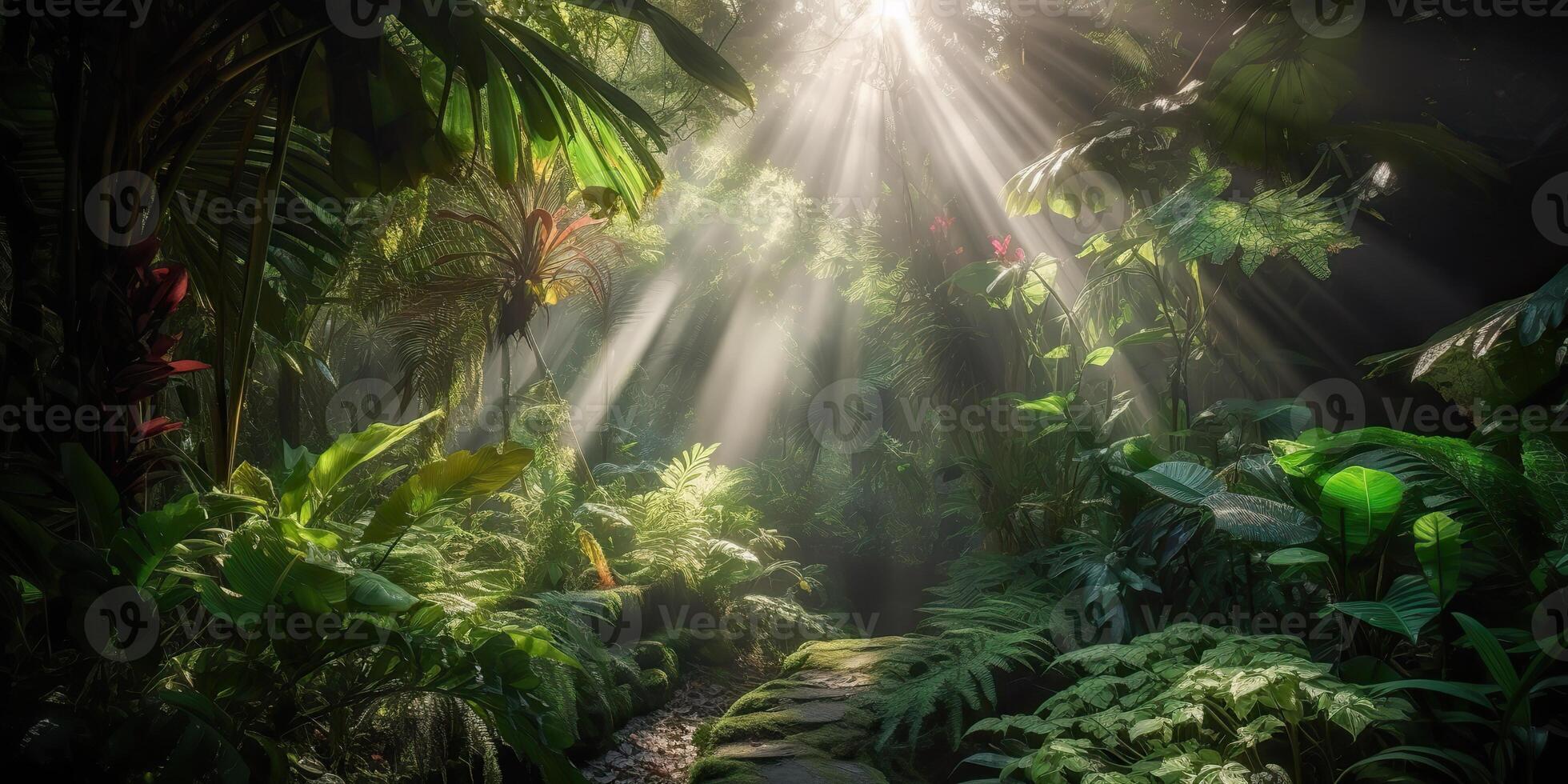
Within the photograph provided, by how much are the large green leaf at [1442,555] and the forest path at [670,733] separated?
8.28ft

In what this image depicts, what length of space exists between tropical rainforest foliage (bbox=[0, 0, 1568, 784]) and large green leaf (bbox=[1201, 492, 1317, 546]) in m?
0.02

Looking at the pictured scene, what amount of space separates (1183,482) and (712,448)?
13.9 feet

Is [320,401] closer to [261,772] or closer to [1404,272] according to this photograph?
[261,772]

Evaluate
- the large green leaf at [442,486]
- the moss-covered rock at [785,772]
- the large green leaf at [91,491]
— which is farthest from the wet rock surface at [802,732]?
the large green leaf at [91,491]

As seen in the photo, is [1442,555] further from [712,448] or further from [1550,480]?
[712,448]

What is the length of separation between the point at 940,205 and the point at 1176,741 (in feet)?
19.5

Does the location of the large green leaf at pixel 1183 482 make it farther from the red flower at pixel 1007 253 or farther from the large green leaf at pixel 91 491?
the large green leaf at pixel 91 491

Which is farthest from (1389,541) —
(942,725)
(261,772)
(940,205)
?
(940,205)

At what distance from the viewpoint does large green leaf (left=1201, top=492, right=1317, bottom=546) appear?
8.83ft

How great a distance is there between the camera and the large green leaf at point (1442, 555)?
7.67 ft

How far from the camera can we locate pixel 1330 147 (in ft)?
15.1


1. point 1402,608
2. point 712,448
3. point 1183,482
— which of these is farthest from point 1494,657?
point 712,448

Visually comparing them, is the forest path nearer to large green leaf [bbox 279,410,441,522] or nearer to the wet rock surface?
the wet rock surface

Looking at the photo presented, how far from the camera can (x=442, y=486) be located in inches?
91.4
